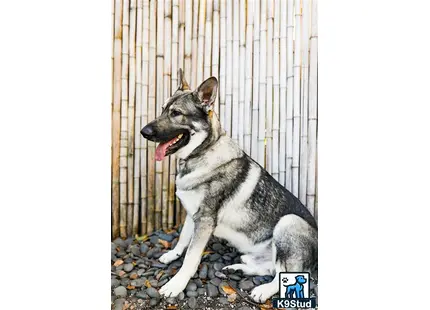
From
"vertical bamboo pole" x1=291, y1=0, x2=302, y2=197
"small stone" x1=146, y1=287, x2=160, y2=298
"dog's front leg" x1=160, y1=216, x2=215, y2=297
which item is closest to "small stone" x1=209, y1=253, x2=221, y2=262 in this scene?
"dog's front leg" x1=160, y1=216, x2=215, y2=297

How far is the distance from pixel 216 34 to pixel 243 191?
1.01m

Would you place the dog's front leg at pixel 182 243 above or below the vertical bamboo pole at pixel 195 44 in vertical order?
below

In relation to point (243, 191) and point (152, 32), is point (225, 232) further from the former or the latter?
point (152, 32)

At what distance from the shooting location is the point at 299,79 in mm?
2369

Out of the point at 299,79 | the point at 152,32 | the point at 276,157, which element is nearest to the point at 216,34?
the point at 152,32

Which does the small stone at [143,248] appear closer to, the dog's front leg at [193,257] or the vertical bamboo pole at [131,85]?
the dog's front leg at [193,257]

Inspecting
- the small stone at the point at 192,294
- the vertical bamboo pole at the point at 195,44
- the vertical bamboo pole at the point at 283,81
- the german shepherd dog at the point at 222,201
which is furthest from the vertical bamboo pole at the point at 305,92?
the small stone at the point at 192,294

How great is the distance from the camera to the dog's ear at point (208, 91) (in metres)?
2.28

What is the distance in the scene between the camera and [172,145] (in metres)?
2.30

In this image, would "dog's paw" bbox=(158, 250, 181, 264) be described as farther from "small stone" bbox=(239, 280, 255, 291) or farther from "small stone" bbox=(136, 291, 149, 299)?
"small stone" bbox=(239, 280, 255, 291)

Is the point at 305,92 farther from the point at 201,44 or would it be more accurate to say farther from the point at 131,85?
the point at 131,85

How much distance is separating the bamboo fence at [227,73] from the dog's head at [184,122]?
0.09 meters

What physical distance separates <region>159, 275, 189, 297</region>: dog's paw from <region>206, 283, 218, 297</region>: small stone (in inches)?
5.3

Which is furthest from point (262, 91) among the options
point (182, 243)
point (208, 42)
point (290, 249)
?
point (182, 243)
